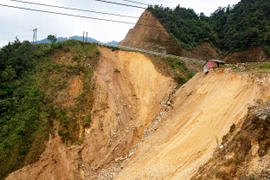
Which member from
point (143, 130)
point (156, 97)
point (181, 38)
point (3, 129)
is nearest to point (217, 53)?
point (181, 38)

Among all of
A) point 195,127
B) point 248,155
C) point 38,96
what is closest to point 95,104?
point 38,96

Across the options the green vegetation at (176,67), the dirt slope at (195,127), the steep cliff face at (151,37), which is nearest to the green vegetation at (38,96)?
the dirt slope at (195,127)

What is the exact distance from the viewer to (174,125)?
20.3m

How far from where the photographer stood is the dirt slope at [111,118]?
20.5m

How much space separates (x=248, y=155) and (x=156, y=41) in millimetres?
26245

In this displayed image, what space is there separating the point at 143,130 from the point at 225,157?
1228 centimetres

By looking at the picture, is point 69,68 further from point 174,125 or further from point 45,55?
point 174,125

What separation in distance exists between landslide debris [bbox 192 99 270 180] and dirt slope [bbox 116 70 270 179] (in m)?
2.15

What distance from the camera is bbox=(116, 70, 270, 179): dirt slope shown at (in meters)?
15.3

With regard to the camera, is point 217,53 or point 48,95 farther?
point 217,53

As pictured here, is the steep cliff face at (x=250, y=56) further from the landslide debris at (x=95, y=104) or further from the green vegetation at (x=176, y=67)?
the landslide debris at (x=95, y=104)

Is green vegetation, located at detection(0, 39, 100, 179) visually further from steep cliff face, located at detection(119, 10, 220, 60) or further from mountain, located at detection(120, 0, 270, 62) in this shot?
mountain, located at detection(120, 0, 270, 62)

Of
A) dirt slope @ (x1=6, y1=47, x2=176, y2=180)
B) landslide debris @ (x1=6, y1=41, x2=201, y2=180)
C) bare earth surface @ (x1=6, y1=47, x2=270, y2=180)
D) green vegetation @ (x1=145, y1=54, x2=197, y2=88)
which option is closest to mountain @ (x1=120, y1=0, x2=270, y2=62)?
green vegetation @ (x1=145, y1=54, x2=197, y2=88)

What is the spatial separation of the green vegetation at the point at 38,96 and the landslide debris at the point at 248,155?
503 inches
